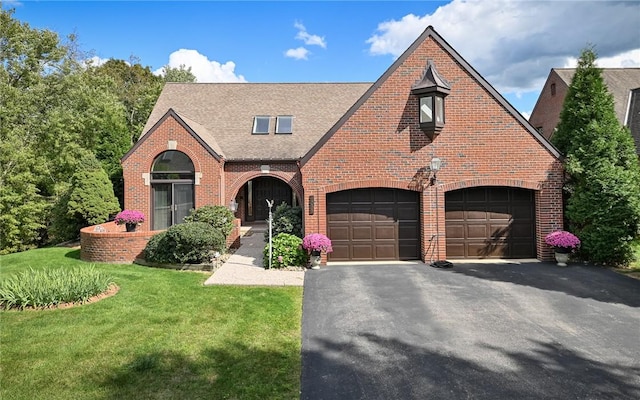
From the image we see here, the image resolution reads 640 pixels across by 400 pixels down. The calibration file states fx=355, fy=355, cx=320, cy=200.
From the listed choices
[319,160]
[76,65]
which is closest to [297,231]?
[319,160]

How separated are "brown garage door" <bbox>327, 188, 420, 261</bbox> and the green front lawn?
362 centimetres

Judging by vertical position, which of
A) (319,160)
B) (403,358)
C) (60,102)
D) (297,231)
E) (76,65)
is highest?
(76,65)

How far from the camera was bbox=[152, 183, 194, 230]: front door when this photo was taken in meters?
16.6

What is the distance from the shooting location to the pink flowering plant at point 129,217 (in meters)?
15.0

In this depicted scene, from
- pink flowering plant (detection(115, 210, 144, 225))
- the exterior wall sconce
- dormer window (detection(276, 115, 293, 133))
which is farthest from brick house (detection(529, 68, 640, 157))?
pink flowering plant (detection(115, 210, 144, 225))

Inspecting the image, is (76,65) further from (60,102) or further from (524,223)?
(524,223)

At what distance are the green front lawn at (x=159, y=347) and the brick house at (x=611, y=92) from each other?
21.7 m

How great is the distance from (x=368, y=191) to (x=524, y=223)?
5.54 metres

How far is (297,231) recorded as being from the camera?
509 inches

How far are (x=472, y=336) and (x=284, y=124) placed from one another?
1613 cm

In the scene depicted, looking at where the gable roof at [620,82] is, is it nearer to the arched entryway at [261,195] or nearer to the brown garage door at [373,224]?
the brown garage door at [373,224]

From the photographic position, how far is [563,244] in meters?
11.1

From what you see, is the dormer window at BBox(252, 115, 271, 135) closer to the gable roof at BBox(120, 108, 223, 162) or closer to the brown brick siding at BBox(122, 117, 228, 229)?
the gable roof at BBox(120, 108, 223, 162)

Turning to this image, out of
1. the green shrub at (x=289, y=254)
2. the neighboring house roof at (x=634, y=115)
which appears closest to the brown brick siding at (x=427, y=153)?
the green shrub at (x=289, y=254)
